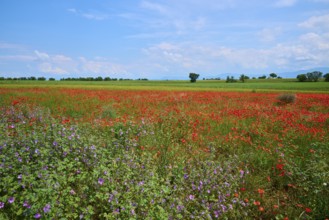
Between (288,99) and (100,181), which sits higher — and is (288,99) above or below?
below

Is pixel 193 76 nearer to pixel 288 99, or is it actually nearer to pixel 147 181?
pixel 288 99

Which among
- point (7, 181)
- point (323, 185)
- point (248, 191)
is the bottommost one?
point (248, 191)

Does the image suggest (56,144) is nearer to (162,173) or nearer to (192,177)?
(162,173)

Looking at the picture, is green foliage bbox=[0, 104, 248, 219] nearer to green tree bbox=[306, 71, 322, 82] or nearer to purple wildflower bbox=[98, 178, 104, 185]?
purple wildflower bbox=[98, 178, 104, 185]

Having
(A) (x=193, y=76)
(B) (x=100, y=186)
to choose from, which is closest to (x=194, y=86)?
(B) (x=100, y=186)

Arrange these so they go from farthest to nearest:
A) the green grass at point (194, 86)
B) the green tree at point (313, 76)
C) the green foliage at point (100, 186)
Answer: the green tree at point (313, 76), the green grass at point (194, 86), the green foliage at point (100, 186)

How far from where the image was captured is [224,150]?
18.9ft

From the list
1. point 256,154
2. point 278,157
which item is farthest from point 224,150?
point 278,157

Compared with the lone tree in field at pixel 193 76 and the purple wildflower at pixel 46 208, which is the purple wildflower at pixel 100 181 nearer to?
the purple wildflower at pixel 46 208

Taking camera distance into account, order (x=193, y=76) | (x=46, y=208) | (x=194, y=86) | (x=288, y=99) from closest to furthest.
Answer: (x=46, y=208) < (x=288, y=99) < (x=194, y=86) < (x=193, y=76)

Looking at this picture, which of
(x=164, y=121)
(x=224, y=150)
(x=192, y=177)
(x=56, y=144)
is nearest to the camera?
(x=192, y=177)

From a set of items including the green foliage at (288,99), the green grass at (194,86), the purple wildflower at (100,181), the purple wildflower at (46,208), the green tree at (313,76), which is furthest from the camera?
the green tree at (313,76)

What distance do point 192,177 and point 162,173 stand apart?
0.69 meters

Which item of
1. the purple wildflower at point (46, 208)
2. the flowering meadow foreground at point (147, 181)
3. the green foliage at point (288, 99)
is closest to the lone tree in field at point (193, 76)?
the green foliage at point (288, 99)
